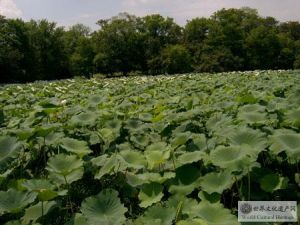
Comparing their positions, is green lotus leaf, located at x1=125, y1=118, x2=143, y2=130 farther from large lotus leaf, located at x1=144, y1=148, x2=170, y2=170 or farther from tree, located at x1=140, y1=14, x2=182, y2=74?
tree, located at x1=140, y1=14, x2=182, y2=74

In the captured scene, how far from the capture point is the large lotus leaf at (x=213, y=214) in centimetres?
232

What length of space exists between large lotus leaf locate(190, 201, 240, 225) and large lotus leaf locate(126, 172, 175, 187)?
1.43 ft

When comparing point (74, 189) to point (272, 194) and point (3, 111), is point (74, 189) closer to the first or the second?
point (272, 194)

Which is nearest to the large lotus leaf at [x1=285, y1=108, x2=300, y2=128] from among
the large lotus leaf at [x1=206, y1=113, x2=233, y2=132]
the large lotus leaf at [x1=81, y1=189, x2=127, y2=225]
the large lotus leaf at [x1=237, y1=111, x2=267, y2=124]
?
the large lotus leaf at [x1=237, y1=111, x2=267, y2=124]

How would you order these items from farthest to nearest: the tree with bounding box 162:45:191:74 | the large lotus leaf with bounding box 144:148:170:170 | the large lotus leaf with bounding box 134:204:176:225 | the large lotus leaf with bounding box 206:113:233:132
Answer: the tree with bounding box 162:45:191:74 → the large lotus leaf with bounding box 206:113:233:132 → the large lotus leaf with bounding box 144:148:170:170 → the large lotus leaf with bounding box 134:204:176:225

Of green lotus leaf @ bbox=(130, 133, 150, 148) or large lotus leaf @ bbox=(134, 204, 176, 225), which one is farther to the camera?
green lotus leaf @ bbox=(130, 133, 150, 148)

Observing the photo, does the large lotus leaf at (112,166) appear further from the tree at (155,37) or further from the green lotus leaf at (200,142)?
the tree at (155,37)

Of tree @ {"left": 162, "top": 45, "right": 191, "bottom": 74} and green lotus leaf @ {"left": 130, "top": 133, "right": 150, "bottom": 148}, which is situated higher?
green lotus leaf @ {"left": 130, "top": 133, "right": 150, "bottom": 148}

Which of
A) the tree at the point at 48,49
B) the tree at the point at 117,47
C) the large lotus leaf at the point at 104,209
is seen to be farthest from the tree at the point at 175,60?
the large lotus leaf at the point at 104,209

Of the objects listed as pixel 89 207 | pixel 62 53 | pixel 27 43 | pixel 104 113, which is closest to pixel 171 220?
pixel 89 207

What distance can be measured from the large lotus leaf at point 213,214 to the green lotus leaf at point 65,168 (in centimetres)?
95

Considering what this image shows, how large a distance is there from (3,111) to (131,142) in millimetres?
2671

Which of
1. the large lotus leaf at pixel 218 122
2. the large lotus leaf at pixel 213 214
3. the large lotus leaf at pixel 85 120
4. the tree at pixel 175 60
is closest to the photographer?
the large lotus leaf at pixel 213 214

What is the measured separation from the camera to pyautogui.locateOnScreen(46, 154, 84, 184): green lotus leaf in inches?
114
